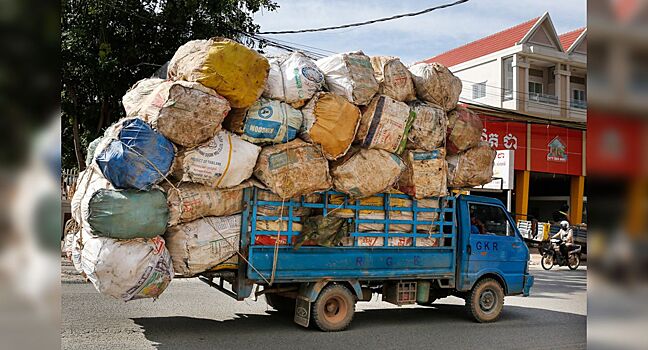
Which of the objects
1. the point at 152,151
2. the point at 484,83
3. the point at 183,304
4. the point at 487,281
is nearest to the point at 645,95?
the point at 152,151

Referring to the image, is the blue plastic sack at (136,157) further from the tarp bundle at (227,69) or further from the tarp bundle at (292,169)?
the tarp bundle at (292,169)

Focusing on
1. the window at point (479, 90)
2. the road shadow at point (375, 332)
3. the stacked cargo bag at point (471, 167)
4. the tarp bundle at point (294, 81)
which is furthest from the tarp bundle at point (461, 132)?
the window at point (479, 90)

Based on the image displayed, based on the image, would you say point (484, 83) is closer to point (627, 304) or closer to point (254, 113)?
point (254, 113)

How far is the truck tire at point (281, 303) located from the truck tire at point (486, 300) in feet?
8.47

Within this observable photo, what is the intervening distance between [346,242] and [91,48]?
22.5 feet

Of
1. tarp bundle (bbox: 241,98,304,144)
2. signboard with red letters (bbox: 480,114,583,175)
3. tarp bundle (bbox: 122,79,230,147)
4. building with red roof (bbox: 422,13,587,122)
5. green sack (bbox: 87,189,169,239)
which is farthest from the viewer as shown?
building with red roof (bbox: 422,13,587,122)

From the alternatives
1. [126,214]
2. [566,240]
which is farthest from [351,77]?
[566,240]

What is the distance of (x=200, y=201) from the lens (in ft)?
21.4

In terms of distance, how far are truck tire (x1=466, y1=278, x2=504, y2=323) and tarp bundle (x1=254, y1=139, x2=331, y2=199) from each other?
10.2 feet

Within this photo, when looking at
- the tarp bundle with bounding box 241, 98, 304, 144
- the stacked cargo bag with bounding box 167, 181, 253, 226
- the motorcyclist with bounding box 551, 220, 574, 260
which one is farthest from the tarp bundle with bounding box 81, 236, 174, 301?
the motorcyclist with bounding box 551, 220, 574, 260

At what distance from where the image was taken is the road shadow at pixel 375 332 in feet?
23.1

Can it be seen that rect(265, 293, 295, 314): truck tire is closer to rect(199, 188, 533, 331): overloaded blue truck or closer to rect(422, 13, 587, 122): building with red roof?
rect(199, 188, 533, 331): overloaded blue truck

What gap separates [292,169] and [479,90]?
2057 centimetres

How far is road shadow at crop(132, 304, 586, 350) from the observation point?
7031 mm
